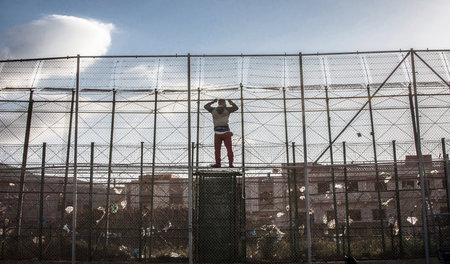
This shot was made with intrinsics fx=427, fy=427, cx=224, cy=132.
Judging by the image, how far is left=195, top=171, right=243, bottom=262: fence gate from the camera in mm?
9584

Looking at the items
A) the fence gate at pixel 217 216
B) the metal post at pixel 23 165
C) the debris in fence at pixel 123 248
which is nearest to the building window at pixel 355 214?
the fence gate at pixel 217 216

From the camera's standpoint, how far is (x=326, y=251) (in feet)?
37.3

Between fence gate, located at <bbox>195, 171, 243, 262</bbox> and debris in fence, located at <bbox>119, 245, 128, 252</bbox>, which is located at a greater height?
fence gate, located at <bbox>195, 171, 243, 262</bbox>

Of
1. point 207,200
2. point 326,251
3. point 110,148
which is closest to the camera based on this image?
point 207,200

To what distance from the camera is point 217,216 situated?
9.76 metres

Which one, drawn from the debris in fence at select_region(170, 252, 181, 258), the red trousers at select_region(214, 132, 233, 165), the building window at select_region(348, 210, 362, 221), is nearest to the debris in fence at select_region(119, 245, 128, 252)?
the debris in fence at select_region(170, 252, 181, 258)

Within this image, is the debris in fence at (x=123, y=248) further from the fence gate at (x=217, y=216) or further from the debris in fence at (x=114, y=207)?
the fence gate at (x=217, y=216)

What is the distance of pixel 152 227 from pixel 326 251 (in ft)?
15.8

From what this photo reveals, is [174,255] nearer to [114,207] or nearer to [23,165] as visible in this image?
[114,207]

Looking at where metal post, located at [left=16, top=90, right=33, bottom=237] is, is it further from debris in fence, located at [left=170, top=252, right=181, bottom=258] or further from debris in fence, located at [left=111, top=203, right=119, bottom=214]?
debris in fence, located at [left=170, top=252, right=181, bottom=258]

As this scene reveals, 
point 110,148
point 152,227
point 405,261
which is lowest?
point 405,261

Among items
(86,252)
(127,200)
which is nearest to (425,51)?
(127,200)

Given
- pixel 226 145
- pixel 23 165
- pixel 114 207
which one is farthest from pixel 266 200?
pixel 23 165

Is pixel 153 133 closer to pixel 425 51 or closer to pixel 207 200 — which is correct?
pixel 207 200
